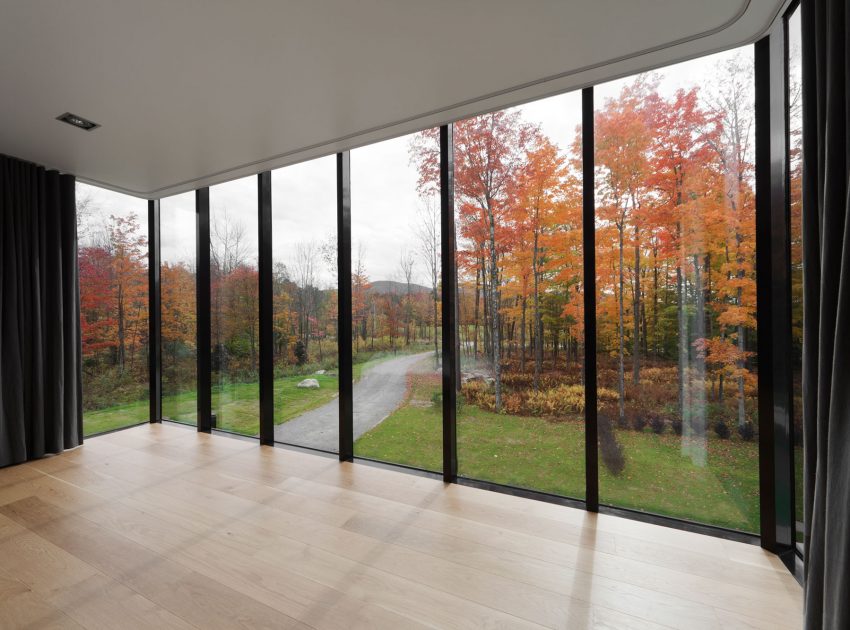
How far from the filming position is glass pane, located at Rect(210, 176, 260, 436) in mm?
3590

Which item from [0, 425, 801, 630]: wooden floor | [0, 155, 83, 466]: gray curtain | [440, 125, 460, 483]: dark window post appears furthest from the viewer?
[0, 155, 83, 466]: gray curtain

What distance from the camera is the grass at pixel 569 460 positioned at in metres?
1.99

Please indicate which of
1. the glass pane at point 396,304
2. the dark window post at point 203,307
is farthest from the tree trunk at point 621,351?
the dark window post at point 203,307

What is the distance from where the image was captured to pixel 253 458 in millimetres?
3117

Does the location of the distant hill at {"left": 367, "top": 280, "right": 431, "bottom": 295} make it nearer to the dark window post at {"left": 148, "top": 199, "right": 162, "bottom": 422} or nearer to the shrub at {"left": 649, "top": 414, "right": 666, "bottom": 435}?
the shrub at {"left": 649, "top": 414, "right": 666, "bottom": 435}

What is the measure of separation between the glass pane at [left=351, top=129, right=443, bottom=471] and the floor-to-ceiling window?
6.23ft

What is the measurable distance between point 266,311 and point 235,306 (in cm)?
47

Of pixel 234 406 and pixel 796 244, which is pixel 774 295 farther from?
pixel 234 406

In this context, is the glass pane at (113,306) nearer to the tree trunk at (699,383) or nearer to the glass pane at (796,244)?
the tree trunk at (699,383)

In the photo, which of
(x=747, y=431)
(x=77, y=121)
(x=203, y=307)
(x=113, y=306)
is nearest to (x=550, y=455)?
(x=747, y=431)

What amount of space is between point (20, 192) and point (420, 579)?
13.9 ft

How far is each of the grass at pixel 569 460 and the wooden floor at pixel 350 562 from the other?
15 cm

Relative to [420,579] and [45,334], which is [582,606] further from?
[45,334]

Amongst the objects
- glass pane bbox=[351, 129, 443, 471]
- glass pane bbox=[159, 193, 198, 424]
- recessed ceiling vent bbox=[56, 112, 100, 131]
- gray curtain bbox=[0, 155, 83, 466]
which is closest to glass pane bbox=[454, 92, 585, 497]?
glass pane bbox=[351, 129, 443, 471]
